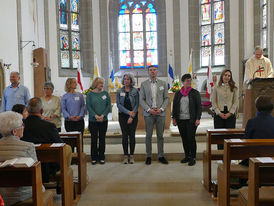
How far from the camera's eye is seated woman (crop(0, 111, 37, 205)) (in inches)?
97.0

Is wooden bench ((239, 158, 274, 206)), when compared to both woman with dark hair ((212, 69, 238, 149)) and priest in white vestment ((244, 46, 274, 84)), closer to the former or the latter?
woman with dark hair ((212, 69, 238, 149))

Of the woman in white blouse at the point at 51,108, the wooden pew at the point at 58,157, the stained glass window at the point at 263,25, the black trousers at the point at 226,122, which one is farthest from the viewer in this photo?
the stained glass window at the point at 263,25

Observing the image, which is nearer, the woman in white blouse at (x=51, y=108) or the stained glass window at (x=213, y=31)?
the woman in white blouse at (x=51, y=108)

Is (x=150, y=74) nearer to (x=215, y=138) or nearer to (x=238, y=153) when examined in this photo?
(x=215, y=138)

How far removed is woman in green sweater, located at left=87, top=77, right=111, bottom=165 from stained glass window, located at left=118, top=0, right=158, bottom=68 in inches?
398

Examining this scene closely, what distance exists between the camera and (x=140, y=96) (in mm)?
5781

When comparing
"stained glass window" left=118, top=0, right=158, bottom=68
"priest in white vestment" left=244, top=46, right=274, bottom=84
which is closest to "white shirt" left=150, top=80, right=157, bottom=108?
"priest in white vestment" left=244, top=46, right=274, bottom=84

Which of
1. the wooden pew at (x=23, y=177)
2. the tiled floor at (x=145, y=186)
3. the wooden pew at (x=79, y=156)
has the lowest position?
the tiled floor at (x=145, y=186)

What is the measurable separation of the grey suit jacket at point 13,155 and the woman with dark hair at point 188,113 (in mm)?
3330

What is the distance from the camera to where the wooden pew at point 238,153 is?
3.12m

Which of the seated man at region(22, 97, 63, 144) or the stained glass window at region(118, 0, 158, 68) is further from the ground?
the stained glass window at region(118, 0, 158, 68)

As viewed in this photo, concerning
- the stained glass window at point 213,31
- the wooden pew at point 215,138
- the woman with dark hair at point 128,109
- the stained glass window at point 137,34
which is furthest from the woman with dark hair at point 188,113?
the stained glass window at point 137,34

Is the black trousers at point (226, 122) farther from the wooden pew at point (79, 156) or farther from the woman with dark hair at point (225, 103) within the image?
the wooden pew at point (79, 156)

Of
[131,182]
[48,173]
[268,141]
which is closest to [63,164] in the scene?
[48,173]
